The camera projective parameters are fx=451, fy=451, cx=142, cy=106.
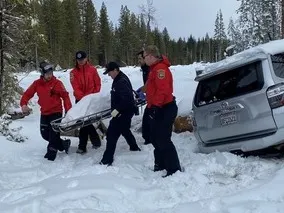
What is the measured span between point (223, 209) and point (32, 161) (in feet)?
15.3

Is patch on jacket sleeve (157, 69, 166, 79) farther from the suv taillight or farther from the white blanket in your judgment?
the white blanket

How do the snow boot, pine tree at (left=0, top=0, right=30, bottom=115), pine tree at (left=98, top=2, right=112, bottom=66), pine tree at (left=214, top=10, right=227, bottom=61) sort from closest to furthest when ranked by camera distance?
the snow boot < pine tree at (left=0, top=0, right=30, bottom=115) < pine tree at (left=98, top=2, right=112, bottom=66) < pine tree at (left=214, top=10, right=227, bottom=61)

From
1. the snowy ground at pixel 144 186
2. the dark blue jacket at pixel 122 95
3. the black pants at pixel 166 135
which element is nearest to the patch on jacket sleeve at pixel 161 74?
the black pants at pixel 166 135

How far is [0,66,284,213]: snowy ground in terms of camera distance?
5383 mm

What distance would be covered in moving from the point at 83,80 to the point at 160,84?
9.94ft

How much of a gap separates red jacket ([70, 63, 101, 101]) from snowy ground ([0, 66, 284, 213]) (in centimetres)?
150

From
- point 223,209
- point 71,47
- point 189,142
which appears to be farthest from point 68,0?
point 223,209

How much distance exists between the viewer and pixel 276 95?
254 inches

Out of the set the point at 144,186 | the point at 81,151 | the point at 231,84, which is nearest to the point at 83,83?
the point at 81,151

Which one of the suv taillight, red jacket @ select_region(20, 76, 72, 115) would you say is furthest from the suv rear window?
red jacket @ select_region(20, 76, 72, 115)

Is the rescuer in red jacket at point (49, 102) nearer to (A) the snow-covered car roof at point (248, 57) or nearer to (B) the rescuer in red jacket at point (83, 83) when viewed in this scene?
(B) the rescuer in red jacket at point (83, 83)

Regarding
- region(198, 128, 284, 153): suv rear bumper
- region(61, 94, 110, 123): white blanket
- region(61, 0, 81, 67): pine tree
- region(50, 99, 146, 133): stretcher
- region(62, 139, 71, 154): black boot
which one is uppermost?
region(61, 0, 81, 67): pine tree

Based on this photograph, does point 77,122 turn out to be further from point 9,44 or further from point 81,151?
point 9,44

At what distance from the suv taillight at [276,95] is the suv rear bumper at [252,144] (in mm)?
372
